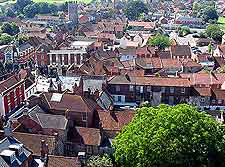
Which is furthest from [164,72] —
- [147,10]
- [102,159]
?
[147,10]

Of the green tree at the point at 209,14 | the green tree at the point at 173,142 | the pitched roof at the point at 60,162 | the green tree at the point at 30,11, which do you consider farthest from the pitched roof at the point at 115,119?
the green tree at the point at 30,11

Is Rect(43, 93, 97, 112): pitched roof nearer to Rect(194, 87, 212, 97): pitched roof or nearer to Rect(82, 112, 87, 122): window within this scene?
Rect(82, 112, 87, 122): window

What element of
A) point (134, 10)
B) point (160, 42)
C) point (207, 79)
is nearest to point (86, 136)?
point (207, 79)

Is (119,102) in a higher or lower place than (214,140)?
lower

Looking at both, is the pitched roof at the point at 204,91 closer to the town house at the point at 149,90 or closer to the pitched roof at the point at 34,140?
the town house at the point at 149,90

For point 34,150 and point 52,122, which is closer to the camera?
point 34,150

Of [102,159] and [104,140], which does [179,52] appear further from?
[102,159]

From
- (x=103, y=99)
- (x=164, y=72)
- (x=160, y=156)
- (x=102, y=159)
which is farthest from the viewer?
(x=164, y=72)
